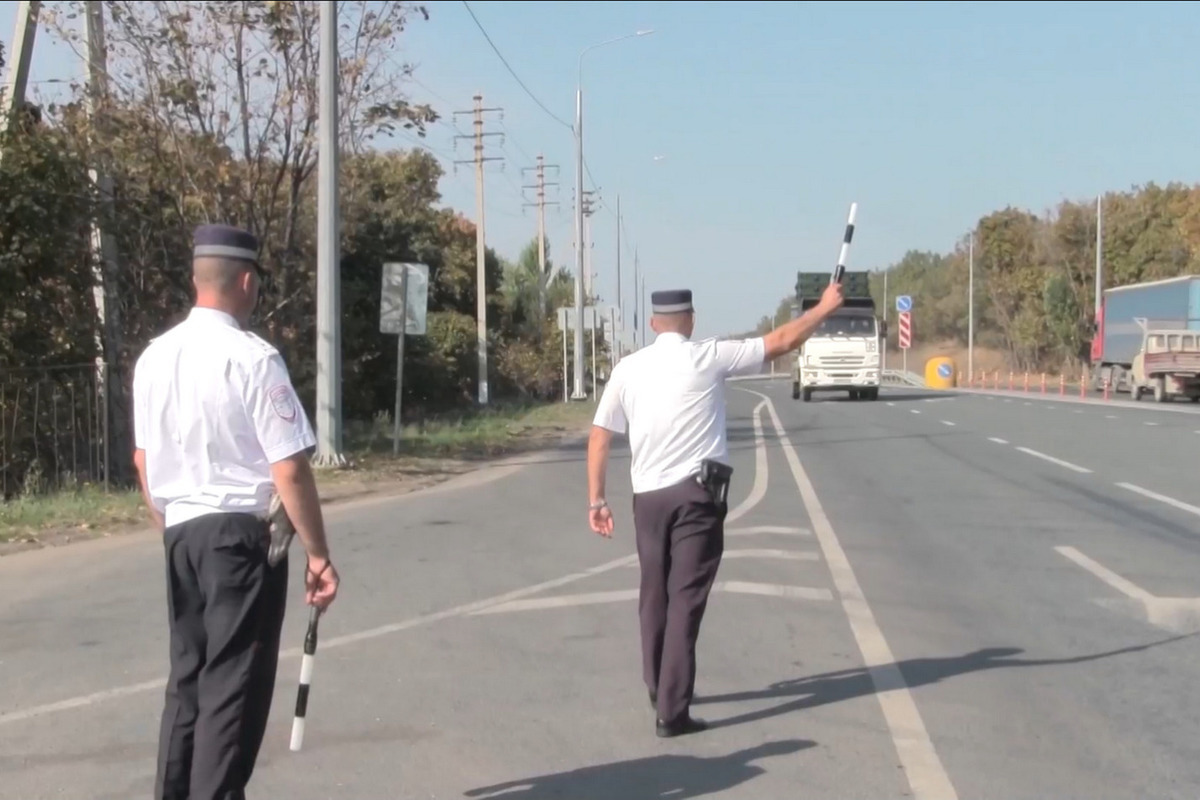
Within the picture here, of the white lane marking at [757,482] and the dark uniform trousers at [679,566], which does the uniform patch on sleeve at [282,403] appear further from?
the white lane marking at [757,482]

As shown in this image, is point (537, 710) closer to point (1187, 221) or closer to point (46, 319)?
point (46, 319)

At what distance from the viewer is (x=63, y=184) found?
15.9 metres

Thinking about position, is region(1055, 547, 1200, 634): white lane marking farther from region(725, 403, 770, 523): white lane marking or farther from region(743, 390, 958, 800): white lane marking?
region(725, 403, 770, 523): white lane marking

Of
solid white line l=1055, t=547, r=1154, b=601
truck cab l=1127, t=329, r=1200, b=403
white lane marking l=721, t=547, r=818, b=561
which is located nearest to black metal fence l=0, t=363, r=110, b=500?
white lane marking l=721, t=547, r=818, b=561

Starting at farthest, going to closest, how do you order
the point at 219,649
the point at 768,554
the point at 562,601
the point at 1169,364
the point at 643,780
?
the point at 1169,364 → the point at 768,554 → the point at 562,601 → the point at 643,780 → the point at 219,649

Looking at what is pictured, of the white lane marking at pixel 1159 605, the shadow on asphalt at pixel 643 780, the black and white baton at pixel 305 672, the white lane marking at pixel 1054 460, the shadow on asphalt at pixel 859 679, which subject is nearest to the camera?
the black and white baton at pixel 305 672

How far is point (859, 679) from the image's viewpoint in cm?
730

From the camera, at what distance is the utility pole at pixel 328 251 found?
58.2ft

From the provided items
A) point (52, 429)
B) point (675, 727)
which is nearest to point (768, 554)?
point (675, 727)

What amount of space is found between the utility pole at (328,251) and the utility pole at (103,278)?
2.39 meters

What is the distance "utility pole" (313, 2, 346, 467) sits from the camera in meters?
17.7

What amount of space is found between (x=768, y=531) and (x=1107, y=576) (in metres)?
3.23

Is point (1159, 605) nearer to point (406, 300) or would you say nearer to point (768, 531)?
point (768, 531)

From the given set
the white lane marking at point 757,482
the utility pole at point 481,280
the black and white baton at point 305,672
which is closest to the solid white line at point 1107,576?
the white lane marking at point 757,482
